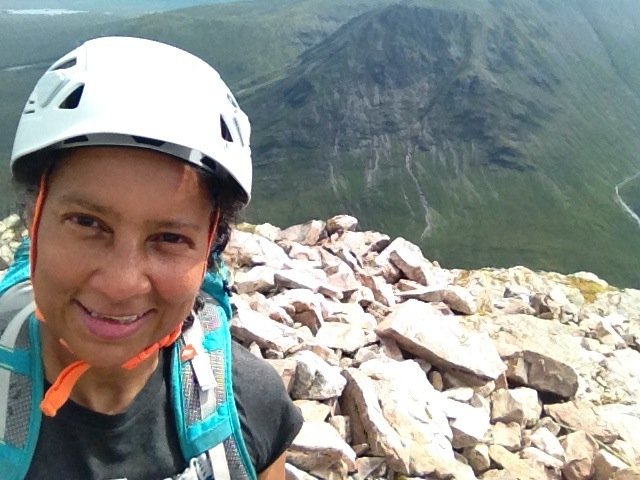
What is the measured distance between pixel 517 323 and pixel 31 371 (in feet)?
44.7

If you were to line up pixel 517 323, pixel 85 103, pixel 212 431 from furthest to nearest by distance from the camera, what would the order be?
pixel 517 323 → pixel 212 431 → pixel 85 103

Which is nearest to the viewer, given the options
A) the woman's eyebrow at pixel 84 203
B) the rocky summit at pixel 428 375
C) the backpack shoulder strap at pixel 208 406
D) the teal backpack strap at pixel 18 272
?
the woman's eyebrow at pixel 84 203

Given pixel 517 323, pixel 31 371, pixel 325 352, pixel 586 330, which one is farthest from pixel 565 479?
pixel 31 371

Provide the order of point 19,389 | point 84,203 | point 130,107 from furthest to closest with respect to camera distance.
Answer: point 19,389
point 130,107
point 84,203

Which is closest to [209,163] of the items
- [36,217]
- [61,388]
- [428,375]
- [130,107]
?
[130,107]

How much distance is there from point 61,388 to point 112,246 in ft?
2.49

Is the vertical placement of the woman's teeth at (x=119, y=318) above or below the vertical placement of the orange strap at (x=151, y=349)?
above

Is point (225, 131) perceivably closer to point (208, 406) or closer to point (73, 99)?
point (73, 99)

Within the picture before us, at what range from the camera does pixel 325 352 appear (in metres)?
10.9

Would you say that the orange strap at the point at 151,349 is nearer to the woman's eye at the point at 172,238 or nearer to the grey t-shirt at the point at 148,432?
the grey t-shirt at the point at 148,432

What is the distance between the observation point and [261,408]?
405 cm

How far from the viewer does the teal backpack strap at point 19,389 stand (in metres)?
3.29

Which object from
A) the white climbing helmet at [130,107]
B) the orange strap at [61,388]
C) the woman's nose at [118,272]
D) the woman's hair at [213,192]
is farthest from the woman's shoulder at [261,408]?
the white climbing helmet at [130,107]

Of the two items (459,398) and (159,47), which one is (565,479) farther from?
(159,47)
